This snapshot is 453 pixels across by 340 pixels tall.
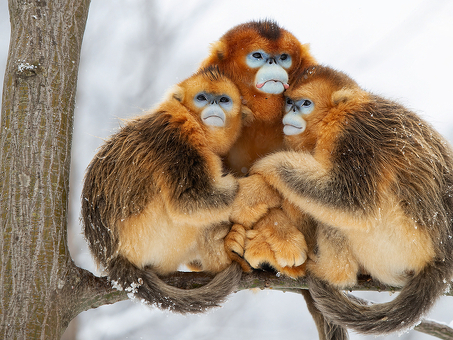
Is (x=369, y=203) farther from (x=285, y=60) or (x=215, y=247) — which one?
(x=285, y=60)

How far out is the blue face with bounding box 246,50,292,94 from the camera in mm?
3281

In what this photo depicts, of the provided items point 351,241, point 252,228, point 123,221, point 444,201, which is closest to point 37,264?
point 123,221

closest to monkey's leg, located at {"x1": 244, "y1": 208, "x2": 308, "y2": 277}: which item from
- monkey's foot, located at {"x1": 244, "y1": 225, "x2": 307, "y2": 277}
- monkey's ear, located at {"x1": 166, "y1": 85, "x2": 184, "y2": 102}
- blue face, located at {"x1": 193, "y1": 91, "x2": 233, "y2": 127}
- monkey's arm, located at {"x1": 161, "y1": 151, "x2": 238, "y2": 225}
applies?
monkey's foot, located at {"x1": 244, "y1": 225, "x2": 307, "y2": 277}

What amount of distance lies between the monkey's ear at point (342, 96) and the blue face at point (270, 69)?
379 millimetres

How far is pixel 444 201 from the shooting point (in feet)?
9.99

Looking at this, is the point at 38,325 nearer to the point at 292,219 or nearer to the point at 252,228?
the point at 252,228

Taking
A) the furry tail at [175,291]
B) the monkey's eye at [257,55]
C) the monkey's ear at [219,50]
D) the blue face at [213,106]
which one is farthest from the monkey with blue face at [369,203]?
the monkey's ear at [219,50]

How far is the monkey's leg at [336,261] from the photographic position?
303 cm

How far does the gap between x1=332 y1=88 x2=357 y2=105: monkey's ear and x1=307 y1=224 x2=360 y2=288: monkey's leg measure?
0.88 meters

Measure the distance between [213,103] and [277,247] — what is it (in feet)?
3.62

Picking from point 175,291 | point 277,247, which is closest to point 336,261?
point 277,247

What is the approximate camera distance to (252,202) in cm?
315

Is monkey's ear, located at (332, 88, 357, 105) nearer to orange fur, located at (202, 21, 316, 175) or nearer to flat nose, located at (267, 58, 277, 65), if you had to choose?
orange fur, located at (202, 21, 316, 175)

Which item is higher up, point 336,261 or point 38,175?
point 38,175
